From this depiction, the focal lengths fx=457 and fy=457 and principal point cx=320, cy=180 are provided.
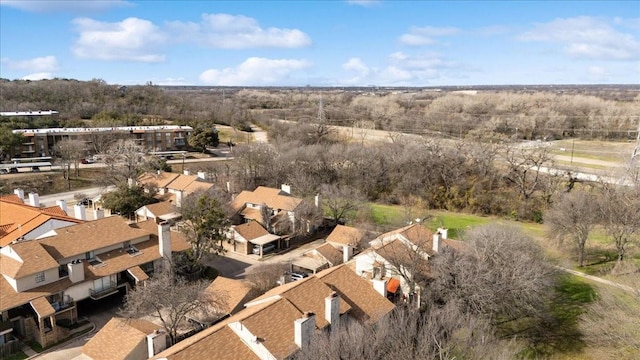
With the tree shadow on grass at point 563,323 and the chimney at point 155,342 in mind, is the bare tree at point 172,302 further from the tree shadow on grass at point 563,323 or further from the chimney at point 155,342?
the tree shadow on grass at point 563,323

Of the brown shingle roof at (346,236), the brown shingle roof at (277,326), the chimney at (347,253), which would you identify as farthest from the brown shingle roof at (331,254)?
the brown shingle roof at (277,326)

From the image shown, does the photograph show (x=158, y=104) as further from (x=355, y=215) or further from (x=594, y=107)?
(x=594, y=107)

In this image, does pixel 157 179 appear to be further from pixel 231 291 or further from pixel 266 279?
pixel 231 291

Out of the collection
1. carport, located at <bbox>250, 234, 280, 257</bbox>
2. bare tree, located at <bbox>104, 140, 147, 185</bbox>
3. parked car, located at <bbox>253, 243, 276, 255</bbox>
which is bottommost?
parked car, located at <bbox>253, 243, 276, 255</bbox>

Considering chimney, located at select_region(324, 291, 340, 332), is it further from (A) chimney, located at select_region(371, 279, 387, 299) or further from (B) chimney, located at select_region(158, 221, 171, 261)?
(B) chimney, located at select_region(158, 221, 171, 261)

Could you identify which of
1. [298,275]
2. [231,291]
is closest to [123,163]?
[298,275]

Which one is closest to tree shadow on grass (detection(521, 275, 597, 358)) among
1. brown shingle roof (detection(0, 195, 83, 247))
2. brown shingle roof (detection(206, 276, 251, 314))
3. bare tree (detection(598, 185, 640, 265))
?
bare tree (detection(598, 185, 640, 265))
